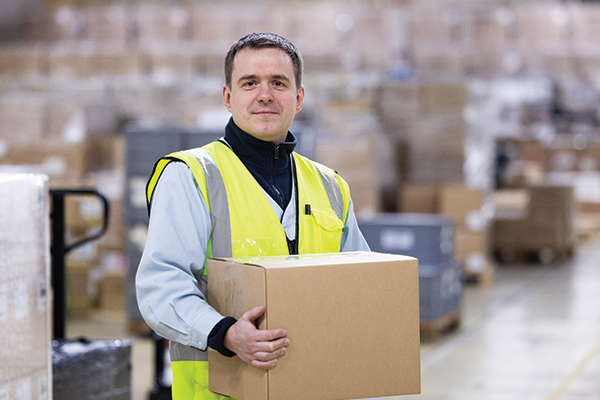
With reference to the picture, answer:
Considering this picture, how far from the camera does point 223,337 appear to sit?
1.79 meters

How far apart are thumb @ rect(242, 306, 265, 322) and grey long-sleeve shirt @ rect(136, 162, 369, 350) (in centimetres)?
10

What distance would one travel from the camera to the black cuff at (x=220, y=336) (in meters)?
1.78

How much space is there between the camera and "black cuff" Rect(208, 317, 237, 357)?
1.78 metres

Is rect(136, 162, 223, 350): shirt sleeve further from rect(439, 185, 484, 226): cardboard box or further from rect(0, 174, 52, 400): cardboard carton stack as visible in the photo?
rect(439, 185, 484, 226): cardboard box

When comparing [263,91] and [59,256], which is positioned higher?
[263,91]

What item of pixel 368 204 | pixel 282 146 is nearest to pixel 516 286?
pixel 368 204

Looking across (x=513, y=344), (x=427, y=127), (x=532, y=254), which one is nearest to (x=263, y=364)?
(x=513, y=344)

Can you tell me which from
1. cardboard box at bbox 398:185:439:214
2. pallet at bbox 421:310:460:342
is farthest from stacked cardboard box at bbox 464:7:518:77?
pallet at bbox 421:310:460:342

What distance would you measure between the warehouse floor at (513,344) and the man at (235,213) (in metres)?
3.30

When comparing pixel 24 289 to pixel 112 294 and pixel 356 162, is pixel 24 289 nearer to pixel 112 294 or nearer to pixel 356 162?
pixel 112 294

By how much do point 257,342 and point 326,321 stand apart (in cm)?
17

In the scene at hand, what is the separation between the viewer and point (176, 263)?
73.8 inches

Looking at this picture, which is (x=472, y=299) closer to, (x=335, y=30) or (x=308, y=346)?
(x=308, y=346)

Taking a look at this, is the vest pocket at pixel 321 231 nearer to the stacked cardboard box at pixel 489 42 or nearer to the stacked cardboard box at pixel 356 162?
the stacked cardboard box at pixel 356 162
